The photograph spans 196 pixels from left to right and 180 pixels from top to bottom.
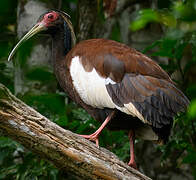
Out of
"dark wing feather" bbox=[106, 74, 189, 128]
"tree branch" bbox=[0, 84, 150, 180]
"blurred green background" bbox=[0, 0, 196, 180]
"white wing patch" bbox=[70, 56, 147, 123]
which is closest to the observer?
"tree branch" bbox=[0, 84, 150, 180]

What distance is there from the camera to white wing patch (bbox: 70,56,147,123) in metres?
3.85

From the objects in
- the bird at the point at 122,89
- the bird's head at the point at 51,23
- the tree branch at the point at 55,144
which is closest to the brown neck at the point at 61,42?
the bird's head at the point at 51,23

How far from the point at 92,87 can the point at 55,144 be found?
0.98 metres

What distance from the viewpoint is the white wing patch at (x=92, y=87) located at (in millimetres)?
3846

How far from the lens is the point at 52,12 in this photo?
15.4ft

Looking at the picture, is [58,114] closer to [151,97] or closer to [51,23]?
[51,23]

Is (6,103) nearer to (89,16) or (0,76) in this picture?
(0,76)

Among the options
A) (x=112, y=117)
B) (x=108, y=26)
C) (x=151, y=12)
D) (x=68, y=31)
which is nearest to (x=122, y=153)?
(x=112, y=117)

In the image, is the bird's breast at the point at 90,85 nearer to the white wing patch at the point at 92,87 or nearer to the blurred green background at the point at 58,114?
the white wing patch at the point at 92,87

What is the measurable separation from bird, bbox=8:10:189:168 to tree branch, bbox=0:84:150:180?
0.50 m

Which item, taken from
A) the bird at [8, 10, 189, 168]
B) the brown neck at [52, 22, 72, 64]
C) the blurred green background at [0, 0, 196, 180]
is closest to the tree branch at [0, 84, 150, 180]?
the bird at [8, 10, 189, 168]

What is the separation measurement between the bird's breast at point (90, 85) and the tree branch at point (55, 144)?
0.58m

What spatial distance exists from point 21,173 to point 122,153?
1130 mm

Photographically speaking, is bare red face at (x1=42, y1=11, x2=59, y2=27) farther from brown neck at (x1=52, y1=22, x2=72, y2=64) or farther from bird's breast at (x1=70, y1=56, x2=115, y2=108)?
bird's breast at (x1=70, y1=56, x2=115, y2=108)
